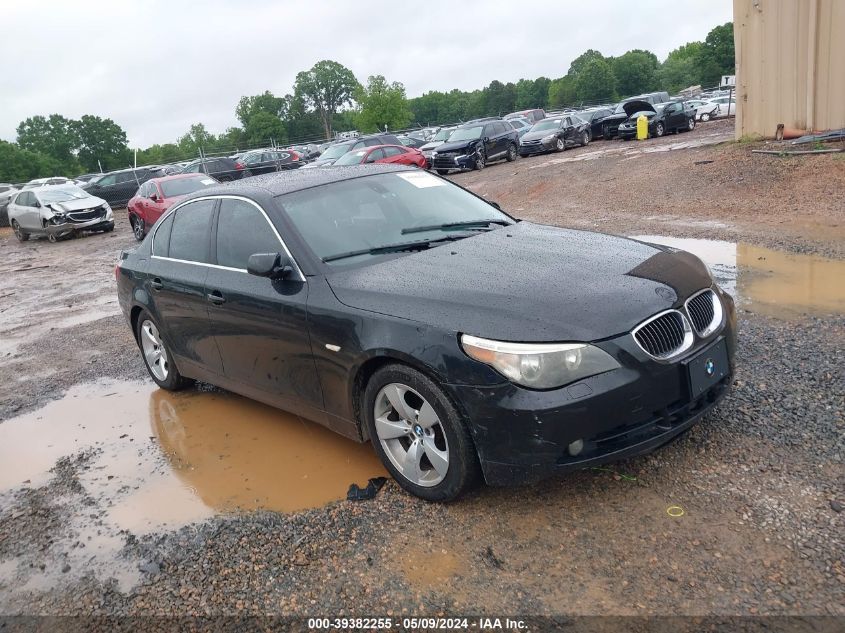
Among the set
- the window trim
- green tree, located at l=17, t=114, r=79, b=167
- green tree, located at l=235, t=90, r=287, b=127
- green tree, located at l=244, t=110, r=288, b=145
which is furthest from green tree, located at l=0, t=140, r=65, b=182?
the window trim

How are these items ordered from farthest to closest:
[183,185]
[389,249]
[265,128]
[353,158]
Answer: [265,128], [353,158], [183,185], [389,249]

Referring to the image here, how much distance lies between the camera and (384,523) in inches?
138

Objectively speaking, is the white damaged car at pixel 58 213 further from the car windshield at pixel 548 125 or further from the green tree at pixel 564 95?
the green tree at pixel 564 95

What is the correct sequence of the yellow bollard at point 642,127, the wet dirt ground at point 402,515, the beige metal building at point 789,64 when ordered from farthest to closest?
1. the yellow bollard at point 642,127
2. the beige metal building at point 789,64
3. the wet dirt ground at point 402,515

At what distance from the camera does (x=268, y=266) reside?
13.1 ft

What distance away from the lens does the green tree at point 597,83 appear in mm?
97688

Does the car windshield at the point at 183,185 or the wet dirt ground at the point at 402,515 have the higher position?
the car windshield at the point at 183,185

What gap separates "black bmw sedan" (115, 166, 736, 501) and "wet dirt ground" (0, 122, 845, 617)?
1.09 ft

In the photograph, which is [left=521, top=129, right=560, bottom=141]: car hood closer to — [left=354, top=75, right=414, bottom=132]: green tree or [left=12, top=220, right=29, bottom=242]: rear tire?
[left=12, top=220, right=29, bottom=242]: rear tire

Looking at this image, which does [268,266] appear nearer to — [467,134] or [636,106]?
[467,134]

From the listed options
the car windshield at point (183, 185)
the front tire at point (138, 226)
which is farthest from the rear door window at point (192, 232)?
the front tire at point (138, 226)

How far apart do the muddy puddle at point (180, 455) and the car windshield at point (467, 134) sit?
2182 centimetres

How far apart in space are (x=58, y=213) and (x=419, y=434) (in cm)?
2033

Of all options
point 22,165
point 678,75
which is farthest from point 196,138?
point 678,75
